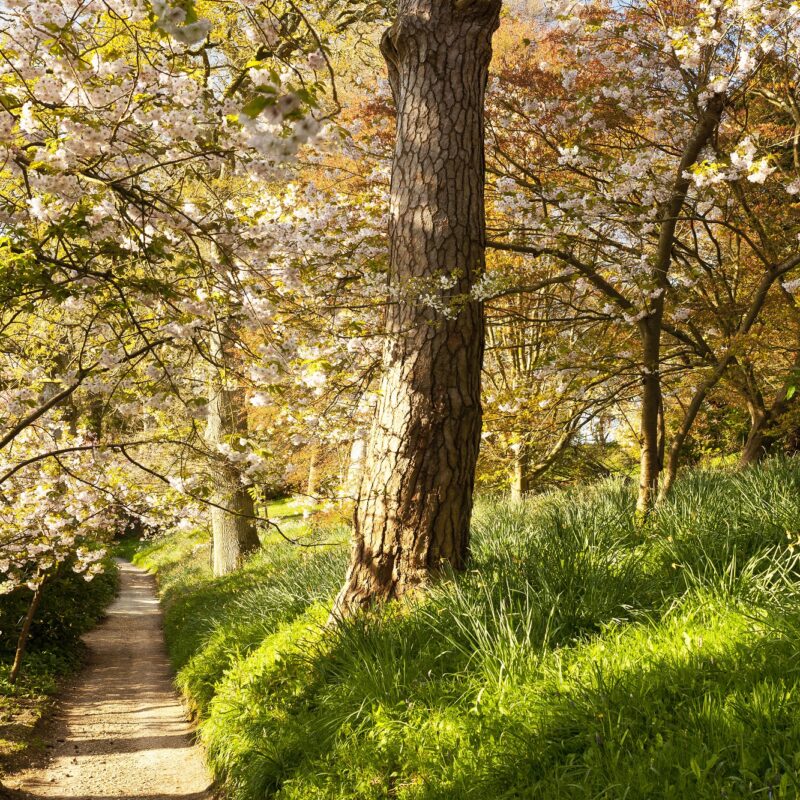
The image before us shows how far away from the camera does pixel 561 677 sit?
2.88 metres

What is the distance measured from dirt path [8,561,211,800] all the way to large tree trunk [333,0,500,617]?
2059 mm

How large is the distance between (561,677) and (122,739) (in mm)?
4984

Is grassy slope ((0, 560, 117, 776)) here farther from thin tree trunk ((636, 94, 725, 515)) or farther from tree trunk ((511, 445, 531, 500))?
tree trunk ((511, 445, 531, 500))

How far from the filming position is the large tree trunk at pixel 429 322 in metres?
4.30

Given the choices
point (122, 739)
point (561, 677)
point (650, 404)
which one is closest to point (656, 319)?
point (650, 404)

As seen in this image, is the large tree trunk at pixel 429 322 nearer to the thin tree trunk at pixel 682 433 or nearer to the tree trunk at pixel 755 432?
the thin tree trunk at pixel 682 433

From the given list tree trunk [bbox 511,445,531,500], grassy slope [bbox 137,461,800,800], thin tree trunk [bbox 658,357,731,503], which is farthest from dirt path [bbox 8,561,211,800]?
tree trunk [bbox 511,445,531,500]

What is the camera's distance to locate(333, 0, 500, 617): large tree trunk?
4297 millimetres

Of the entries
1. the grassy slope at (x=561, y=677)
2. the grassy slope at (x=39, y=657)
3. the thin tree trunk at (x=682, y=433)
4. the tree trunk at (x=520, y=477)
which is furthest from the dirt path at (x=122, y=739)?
the tree trunk at (x=520, y=477)

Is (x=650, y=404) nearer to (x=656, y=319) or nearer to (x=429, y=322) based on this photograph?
(x=656, y=319)

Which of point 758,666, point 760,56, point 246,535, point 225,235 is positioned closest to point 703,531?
point 758,666

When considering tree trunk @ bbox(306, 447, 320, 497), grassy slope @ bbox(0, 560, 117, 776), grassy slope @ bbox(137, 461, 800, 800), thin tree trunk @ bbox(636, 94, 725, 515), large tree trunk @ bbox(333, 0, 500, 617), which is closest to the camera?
grassy slope @ bbox(137, 461, 800, 800)

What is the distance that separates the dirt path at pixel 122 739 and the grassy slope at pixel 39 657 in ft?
0.77

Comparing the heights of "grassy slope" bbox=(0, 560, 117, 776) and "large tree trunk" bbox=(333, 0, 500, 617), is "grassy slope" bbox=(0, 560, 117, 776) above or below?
below
